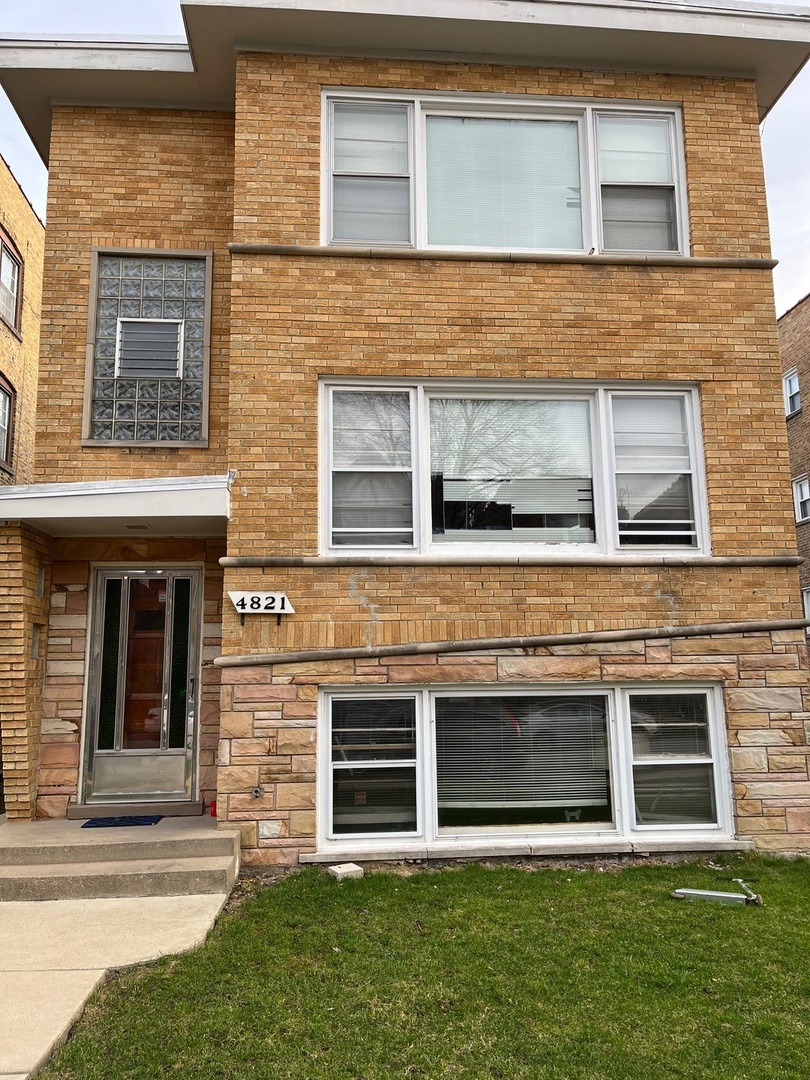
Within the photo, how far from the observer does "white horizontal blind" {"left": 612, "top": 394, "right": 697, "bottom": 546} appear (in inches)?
294

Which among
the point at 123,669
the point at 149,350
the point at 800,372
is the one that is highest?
the point at 800,372

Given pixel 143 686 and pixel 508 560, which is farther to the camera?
pixel 143 686

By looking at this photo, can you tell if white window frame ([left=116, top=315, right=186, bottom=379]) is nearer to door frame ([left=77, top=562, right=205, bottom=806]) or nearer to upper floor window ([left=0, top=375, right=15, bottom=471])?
door frame ([left=77, top=562, right=205, bottom=806])

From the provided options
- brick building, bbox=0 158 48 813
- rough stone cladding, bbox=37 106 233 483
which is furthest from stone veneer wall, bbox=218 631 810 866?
brick building, bbox=0 158 48 813

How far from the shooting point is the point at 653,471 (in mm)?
7559

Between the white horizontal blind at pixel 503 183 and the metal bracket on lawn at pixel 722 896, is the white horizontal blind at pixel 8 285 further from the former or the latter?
the metal bracket on lawn at pixel 722 896

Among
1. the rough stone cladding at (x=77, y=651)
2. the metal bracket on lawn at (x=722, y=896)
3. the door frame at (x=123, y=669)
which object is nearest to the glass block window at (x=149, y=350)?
the rough stone cladding at (x=77, y=651)

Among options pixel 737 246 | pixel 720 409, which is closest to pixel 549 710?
pixel 720 409

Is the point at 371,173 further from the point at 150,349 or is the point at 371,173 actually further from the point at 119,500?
the point at 119,500

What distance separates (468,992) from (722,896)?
2.41 meters

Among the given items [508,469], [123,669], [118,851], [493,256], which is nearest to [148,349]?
[123,669]

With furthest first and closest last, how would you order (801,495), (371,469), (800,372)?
1. (801,495)
2. (800,372)
3. (371,469)

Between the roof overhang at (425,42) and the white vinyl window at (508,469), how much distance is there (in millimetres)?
3252

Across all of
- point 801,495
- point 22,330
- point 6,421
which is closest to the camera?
point 6,421
